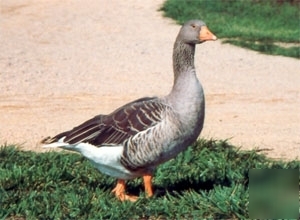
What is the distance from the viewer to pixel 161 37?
1661cm

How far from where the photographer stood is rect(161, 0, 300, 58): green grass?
15.9 m

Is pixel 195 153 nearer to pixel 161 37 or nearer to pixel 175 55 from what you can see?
pixel 175 55

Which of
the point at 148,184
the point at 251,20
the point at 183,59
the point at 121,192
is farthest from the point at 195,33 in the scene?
the point at 251,20

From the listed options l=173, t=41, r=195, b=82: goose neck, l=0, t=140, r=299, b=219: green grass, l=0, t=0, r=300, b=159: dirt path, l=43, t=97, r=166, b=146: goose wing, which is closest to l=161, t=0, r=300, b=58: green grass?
l=0, t=0, r=300, b=159: dirt path

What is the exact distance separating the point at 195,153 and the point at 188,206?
1.68m

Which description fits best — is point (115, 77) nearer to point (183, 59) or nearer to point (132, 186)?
point (132, 186)

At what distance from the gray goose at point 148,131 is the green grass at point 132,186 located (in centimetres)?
26

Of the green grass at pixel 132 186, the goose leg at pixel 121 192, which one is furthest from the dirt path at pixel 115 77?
the goose leg at pixel 121 192

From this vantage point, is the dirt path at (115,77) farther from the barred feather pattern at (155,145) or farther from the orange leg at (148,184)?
the barred feather pattern at (155,145)

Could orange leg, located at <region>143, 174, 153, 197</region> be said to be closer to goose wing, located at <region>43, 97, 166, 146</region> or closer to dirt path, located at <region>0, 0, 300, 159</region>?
goose wing, located at <region>43, 97, 166, 146</region>

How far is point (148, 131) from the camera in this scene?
281 inches

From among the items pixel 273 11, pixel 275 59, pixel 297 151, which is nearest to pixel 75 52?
pixel 275 59

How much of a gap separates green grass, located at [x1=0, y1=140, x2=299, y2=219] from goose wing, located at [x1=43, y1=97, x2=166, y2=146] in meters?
0.43

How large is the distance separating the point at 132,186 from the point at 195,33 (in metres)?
1.39
